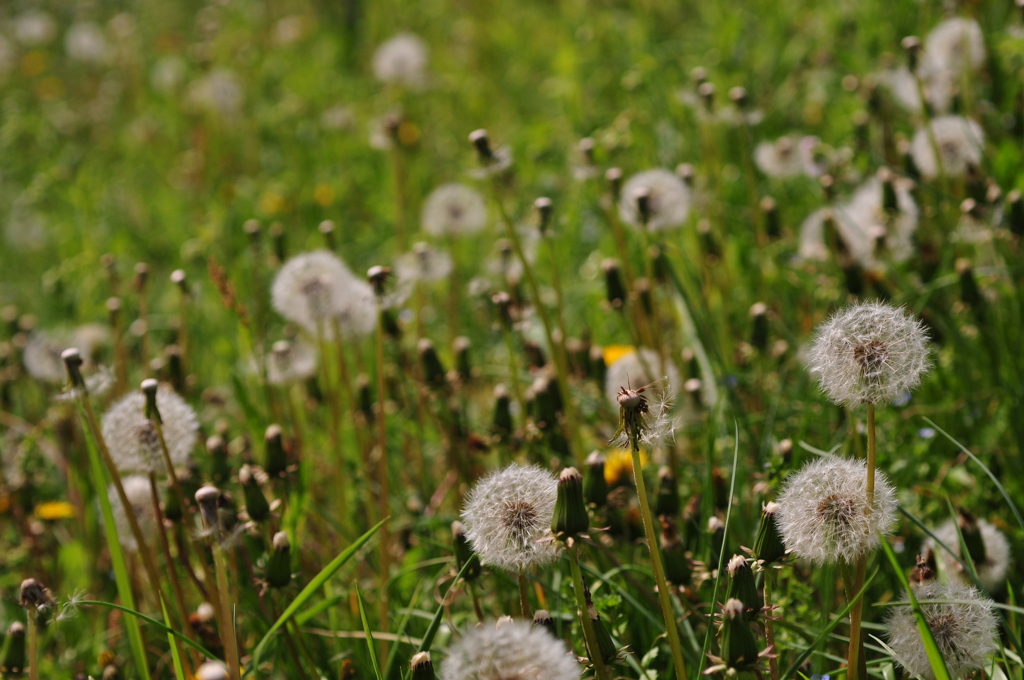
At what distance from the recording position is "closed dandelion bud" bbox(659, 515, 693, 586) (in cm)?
171

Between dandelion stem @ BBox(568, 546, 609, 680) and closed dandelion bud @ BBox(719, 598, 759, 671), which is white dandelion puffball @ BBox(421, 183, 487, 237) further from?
closed dandelion bud @ BBox(719, 598, 759, 671)

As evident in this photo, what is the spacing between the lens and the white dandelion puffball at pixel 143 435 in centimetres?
186

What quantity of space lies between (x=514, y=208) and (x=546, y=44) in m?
2.35

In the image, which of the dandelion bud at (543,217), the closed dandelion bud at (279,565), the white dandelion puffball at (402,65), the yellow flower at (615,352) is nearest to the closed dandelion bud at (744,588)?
the closed dandelion bud at (279,565)

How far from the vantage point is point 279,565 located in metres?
1.71

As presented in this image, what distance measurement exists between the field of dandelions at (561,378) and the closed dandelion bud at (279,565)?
0.03m

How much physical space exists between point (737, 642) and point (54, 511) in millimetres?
2522

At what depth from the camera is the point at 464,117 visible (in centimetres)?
565

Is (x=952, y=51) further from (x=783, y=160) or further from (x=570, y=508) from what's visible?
(x=570, y=508)

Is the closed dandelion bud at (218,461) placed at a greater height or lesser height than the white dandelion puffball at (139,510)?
greater

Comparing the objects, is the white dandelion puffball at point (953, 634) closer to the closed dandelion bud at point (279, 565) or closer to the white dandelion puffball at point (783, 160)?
the closed dandelion bud at point (279, 565)

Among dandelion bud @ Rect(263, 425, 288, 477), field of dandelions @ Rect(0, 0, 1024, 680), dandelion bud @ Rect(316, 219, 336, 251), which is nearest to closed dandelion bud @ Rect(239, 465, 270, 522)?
field of dandelions @ Rect(0, 0, 1024, 680)

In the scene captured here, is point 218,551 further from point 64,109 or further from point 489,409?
point 64,109

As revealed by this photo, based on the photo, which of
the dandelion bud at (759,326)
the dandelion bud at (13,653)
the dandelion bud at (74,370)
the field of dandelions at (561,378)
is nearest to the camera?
the field of dandelions at (561,378)
